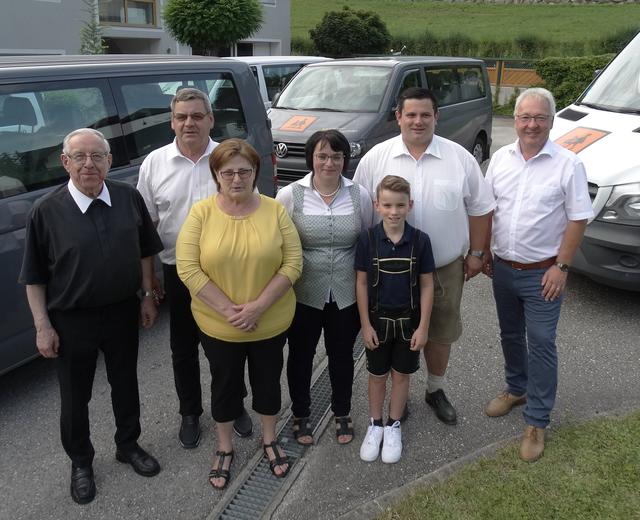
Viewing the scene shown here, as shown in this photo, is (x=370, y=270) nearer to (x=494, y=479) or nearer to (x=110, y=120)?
(x=494, y=479)

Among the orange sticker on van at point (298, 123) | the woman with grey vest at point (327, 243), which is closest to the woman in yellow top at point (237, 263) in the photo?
the woman with grey vest at point (327, 243)

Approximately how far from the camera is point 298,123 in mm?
7113

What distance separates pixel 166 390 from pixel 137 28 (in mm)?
18025

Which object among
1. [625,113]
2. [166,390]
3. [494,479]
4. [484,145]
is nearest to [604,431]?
[494,479]

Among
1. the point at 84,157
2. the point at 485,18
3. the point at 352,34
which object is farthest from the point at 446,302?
the point at 485,18

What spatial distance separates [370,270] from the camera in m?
2.74

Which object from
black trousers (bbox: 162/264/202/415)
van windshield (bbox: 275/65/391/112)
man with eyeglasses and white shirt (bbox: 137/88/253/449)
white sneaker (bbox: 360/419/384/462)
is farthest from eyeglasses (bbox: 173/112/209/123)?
van windshield (bbox: 275/65/391/112)

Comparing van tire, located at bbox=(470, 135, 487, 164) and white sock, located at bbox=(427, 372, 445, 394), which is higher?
van tire, located at bbox=(470, 135, 487, 164)

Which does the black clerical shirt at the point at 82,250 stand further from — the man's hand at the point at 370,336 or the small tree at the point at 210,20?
the small tree at the point at 210,20

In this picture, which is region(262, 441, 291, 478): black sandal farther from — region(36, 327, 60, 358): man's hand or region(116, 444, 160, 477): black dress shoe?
region(36, 327, 60, 358): man's hand

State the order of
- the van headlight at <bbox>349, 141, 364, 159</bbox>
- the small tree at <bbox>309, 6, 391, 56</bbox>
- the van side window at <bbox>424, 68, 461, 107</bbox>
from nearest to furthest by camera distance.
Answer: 1. the van headlight at <bbox>349, 141, 364, 159</bbox>
2. the van side window at <bbox>424, 68, 461, 107</bbox>
3. the small tree at <bbox>309, 6, 391, 56</bbox>

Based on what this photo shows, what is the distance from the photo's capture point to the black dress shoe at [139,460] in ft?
9.43

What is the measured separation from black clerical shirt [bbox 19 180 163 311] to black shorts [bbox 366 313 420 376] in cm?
118

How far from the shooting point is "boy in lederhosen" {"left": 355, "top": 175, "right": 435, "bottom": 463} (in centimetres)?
268
